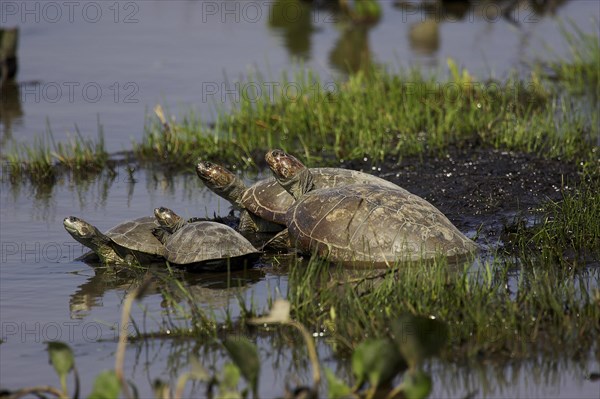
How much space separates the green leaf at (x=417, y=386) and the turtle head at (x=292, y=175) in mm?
3941

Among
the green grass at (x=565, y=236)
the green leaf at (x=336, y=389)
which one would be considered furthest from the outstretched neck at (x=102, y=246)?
the green leaf at (x=336, y=389)

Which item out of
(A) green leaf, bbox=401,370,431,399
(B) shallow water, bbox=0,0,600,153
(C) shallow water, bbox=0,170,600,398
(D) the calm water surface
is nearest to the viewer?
(A) green leaf, bbox=401,370,431,399

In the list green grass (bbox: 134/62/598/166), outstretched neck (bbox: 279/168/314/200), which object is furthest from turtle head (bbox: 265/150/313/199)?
green grass (bbox: 134/62/598/166)

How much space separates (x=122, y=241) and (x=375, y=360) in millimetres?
3577

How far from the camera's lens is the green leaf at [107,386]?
4711mm

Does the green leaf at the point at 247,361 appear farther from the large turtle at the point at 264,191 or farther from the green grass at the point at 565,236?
the large turtle at the point at 264,191

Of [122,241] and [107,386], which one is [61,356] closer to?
[107,386]

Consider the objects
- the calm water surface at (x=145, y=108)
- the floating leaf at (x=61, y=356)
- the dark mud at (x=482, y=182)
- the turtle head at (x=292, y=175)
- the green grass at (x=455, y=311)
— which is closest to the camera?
A: the floating leaf at (x=61, y=356)

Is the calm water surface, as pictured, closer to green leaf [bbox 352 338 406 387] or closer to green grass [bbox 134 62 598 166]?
green grass [bbox 134 62 598 166]

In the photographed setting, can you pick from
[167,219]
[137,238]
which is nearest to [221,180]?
[167,219]

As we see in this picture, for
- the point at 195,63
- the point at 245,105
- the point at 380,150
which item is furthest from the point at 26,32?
the point at 380,150

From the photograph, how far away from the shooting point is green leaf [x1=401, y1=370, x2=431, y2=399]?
4.68 meters

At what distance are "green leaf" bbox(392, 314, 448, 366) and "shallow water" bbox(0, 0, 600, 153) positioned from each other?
7.27 metres

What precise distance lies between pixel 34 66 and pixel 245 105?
21.1 feet
